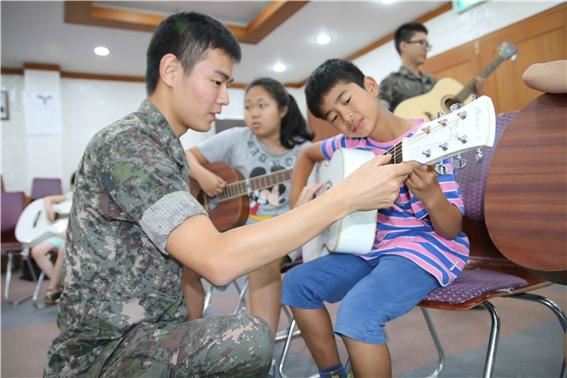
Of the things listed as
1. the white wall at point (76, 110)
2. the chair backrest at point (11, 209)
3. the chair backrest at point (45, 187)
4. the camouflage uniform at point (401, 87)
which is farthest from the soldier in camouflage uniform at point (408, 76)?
the chair backrest at point (45, 187)

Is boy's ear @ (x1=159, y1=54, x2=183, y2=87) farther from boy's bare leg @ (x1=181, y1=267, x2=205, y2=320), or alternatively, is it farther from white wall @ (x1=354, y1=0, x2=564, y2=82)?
white wall @ (x1=354, y1=0, x2=564, y2=82)

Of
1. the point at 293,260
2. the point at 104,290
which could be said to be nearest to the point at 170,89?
the point at 104,290

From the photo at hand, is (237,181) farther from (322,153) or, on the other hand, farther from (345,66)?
(345,66)

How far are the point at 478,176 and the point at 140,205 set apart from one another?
1059 millimetres

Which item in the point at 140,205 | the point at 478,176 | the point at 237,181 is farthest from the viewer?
the point at 237,181

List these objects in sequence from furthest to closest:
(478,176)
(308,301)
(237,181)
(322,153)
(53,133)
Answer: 1. (53,133)
2. (237,181)
3. (322,153)
4. (478,176)
5. (308,301)

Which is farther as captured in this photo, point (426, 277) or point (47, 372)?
point (426, 277)

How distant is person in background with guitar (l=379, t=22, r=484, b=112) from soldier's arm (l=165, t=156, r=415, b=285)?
1.92 metres

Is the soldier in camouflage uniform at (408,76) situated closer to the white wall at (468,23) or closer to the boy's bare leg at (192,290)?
the white wall at (468,23)

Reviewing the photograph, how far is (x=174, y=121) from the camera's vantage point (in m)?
1.05

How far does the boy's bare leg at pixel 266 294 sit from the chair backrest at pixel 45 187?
5.14 m

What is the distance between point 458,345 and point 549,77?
4.00ft

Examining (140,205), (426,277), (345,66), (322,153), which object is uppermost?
(345,66)

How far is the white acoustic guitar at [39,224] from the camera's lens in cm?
363
